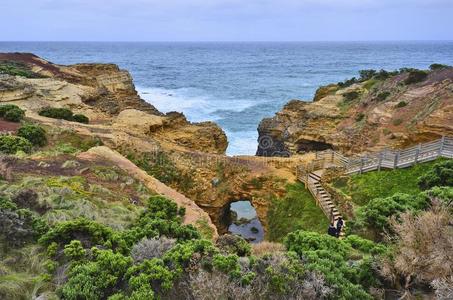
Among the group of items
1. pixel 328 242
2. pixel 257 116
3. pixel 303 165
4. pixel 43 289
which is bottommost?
pixel 257 116

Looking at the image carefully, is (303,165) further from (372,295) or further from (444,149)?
(372,295)

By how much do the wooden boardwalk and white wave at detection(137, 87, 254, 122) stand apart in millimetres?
35491

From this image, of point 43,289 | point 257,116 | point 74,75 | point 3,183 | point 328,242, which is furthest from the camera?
point 257,116

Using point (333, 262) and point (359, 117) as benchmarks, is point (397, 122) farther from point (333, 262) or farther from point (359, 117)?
point (333, 262)

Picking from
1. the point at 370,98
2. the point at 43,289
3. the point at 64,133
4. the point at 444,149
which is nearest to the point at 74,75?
the point at 64,133

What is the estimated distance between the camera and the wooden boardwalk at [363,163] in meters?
21.7

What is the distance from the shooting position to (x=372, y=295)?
9914mm

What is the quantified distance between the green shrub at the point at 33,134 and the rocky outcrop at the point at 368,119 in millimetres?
20678

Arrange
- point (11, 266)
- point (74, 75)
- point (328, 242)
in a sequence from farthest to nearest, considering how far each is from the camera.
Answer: point (74, 75)
point (328, 242)
point (11, 266)

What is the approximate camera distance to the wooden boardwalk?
71.3 ft

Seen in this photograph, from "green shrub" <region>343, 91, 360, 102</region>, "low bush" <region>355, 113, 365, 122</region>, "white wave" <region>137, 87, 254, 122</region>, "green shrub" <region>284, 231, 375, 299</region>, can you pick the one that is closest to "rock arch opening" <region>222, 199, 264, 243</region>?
"low bush" <region>355, 113, 365, 122</region>

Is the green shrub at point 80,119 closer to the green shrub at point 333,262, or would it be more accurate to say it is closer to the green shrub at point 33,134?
the green shrub at point 33,134

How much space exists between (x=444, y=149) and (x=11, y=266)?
20.2 m

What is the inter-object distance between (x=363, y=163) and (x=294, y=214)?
4808 mm
